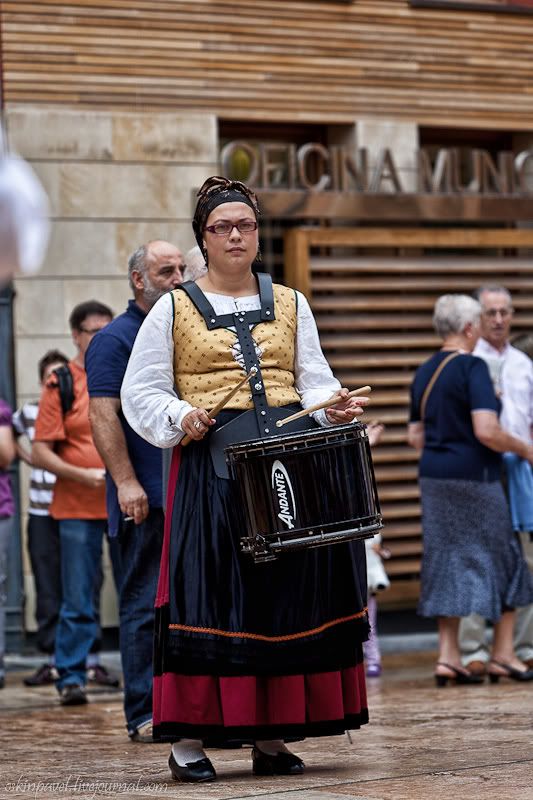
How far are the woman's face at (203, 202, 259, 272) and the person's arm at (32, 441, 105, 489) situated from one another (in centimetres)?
359

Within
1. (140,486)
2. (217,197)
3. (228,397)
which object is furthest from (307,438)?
(140,486)

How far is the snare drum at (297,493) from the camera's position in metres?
5.24

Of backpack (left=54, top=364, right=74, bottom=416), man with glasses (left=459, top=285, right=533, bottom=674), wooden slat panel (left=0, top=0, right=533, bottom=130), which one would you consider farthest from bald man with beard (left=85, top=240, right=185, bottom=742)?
wooden slat panel (left=0, top=0, right=533, bottom=130)

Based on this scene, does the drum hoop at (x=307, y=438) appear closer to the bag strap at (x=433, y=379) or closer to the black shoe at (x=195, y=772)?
the black shoe at (x=195, y=772)

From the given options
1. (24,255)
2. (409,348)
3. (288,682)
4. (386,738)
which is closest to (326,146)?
(409,348)

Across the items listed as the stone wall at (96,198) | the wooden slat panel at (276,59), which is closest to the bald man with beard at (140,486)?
the stone wall at (96,198)

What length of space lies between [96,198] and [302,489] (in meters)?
7.05

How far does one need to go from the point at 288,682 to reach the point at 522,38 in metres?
9.34

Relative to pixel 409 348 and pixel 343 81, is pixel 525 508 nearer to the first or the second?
pixel 409 348

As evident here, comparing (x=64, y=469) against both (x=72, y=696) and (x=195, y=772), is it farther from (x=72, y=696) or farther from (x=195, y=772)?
(x=195, y=772)

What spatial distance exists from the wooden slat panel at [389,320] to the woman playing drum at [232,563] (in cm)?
665

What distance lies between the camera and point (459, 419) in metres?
9.20

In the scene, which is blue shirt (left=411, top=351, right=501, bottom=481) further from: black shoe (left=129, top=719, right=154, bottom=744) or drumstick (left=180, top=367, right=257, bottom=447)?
drumstick (left=180, top=367, right=257, bottom=447)

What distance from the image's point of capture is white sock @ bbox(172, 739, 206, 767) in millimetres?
5559
